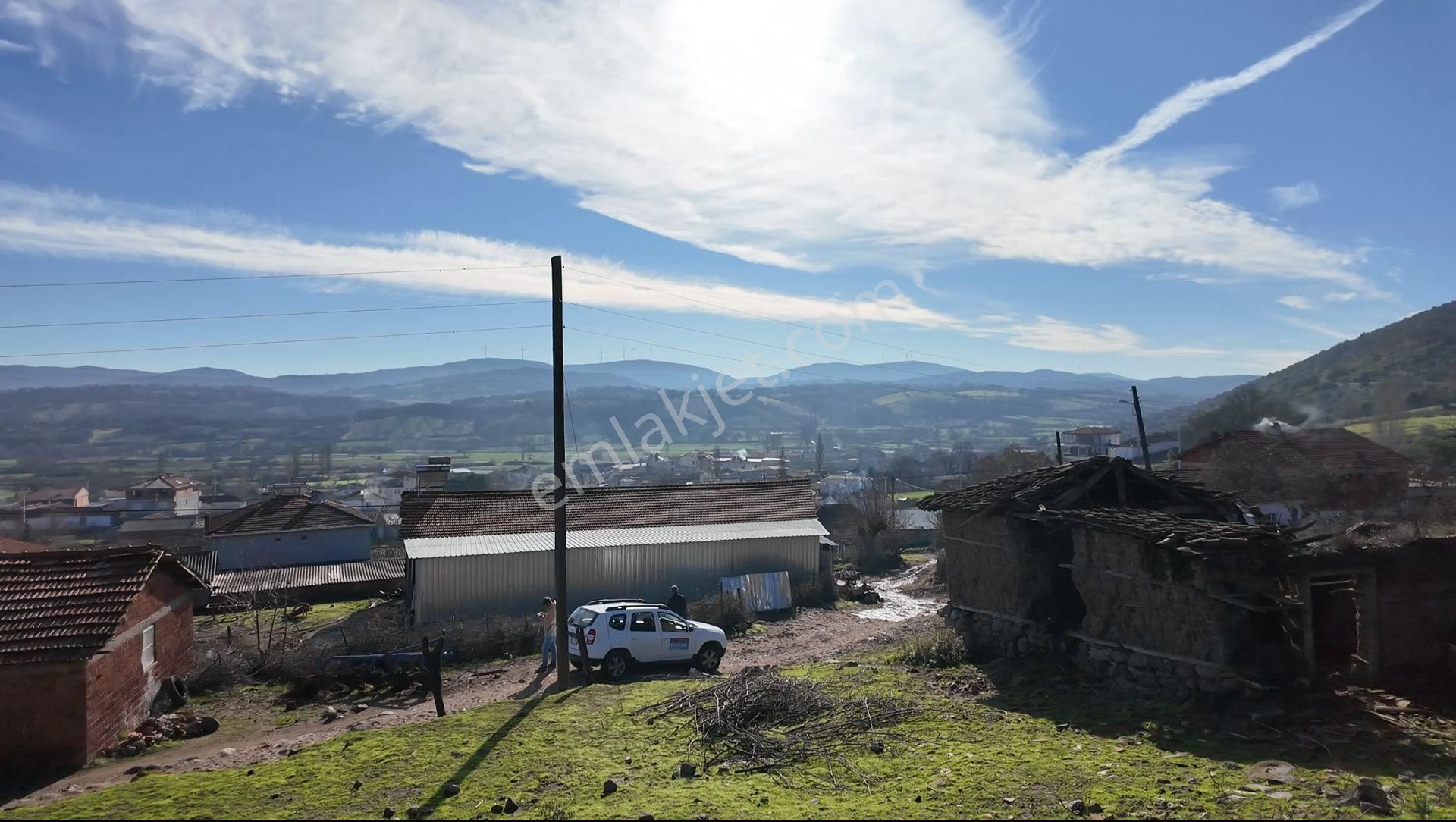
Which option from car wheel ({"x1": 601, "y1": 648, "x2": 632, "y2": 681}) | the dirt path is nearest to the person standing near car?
the dirt path

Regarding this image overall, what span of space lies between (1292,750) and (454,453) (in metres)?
168

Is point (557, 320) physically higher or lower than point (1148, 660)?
higher

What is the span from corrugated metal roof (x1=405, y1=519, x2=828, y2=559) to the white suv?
26.8ft

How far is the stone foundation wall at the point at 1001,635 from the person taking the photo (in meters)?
16.2

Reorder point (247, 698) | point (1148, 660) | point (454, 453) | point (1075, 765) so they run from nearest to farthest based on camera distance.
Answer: point (1075, 765)
point (1148, 660)
point (247, 698)
point (454, 453)

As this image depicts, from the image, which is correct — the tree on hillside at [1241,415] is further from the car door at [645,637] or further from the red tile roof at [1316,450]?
the car door at [645,637]

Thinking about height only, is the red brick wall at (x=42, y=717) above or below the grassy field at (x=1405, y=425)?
below

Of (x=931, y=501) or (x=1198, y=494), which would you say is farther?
(x=931, y=501)

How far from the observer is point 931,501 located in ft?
65.9

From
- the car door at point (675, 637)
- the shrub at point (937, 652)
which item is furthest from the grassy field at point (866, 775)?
the car door at point (675, 637)

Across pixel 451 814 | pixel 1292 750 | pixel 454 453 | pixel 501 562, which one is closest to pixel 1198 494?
pixel 1292 750

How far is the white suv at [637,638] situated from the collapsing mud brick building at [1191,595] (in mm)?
7145

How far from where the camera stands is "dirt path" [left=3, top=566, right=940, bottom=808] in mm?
13484

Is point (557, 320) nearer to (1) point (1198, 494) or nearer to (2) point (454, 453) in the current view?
(1) point (1198, 494)
